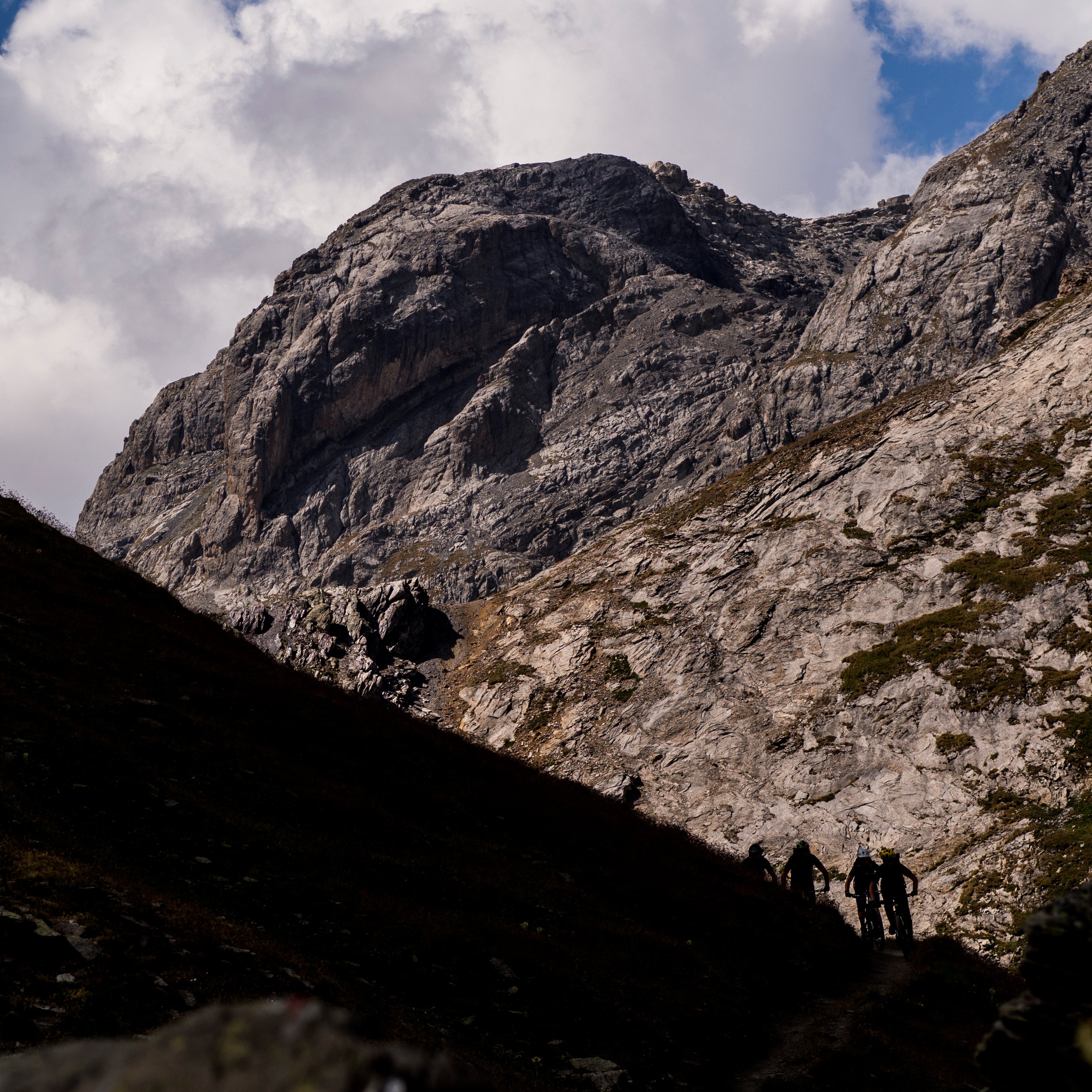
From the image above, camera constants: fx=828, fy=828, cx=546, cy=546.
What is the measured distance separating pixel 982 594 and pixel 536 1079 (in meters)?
54.1

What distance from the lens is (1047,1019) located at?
5.69 m

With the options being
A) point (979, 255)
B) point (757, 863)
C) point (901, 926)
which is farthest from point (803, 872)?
point (979, 255)

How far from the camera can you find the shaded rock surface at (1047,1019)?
5398 millimetres

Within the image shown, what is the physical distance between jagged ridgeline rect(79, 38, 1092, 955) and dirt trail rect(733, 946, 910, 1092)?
12177 millimetres

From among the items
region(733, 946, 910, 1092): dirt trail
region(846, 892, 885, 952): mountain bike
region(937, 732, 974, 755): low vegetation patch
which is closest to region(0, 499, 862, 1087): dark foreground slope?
region(733, 946, 910, 1092): dirt trail

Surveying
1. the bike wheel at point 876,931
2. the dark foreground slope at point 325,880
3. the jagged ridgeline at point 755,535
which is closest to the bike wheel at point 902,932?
the bike wheel at point 876,931

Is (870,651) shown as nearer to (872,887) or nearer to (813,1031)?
(872,887)

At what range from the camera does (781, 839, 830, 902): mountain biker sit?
95.0 feet

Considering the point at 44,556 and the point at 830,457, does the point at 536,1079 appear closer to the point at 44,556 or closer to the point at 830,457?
the point at 44,556

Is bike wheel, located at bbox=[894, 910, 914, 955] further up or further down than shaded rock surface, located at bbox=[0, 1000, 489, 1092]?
further down

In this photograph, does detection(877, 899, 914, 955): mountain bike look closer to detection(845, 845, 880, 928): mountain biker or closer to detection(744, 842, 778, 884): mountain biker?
detection(845, 845, 880, 928): mountain biker

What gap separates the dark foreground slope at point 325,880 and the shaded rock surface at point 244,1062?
6.68 meters

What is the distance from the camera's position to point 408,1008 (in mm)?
12297

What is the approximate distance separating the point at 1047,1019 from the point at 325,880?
1343 centimetres
